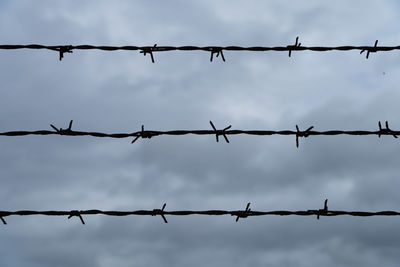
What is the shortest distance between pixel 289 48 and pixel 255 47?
0.31m

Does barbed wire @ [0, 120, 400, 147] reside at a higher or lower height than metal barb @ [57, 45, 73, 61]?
lower

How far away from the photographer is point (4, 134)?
15.7ft

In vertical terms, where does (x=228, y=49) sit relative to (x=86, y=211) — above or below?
above

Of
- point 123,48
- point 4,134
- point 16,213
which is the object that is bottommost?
point 16,213

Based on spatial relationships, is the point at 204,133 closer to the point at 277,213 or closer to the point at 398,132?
the point at 277,213

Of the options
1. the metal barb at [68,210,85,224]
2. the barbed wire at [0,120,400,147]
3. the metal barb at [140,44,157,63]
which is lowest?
the metal barb at [68,210,85,224]

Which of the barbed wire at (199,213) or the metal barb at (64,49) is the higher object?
the metal barb at (64,49)

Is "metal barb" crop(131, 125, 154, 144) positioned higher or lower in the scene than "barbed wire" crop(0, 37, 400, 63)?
lower

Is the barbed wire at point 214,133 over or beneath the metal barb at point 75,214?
over

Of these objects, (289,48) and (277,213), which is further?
(289,48)

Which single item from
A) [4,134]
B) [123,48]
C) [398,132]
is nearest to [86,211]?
[4,134]

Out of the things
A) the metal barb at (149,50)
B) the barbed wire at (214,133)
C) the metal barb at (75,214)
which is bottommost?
the metal barb at (75,214)

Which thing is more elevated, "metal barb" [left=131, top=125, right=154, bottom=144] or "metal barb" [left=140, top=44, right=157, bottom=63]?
"metal barb" [left=140, top=44, right=157, bottom=63]

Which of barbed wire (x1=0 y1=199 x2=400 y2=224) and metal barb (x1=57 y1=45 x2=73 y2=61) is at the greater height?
metal barb (x1=57 y1=45 x2=73 y2=61)
